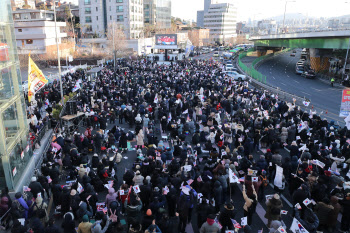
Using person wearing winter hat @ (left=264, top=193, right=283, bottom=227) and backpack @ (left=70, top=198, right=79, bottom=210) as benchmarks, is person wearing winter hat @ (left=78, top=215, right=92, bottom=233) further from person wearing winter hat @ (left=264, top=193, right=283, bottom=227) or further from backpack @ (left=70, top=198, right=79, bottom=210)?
person wearing winter hat @ (left=264, top=193, right=283, bottom=227)

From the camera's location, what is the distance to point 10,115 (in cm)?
1012

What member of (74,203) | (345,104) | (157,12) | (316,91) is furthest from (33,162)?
(157,12)

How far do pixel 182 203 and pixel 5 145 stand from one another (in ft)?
20.3

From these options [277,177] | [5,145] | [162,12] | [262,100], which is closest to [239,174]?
[277,177]

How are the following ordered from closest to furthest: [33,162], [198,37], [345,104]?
[33,162] < [345,104] < [198,37]

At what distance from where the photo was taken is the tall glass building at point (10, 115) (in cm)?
934

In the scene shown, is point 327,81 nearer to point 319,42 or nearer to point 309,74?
point 309,74

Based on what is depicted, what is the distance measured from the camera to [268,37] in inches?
2355

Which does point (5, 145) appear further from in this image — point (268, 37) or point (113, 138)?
point (268, 37)

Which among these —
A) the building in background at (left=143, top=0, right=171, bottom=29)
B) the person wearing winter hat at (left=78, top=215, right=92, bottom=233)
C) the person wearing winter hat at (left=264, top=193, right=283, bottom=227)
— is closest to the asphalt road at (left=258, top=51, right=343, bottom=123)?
the person wearing winter hat at (left=264, top=193, right=283, bottom=227)

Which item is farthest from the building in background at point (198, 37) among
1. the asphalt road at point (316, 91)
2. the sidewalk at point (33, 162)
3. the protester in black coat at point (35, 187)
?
the protester in black coat at point (35, 187)

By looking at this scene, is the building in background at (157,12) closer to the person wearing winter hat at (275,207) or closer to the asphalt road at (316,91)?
the asphalt road at (316,91)

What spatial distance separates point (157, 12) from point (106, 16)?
104 feet

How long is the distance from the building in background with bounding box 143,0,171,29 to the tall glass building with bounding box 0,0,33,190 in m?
91.5
